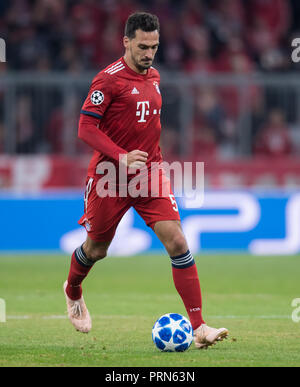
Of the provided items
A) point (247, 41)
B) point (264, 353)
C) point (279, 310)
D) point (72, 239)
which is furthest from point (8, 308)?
point (247, 41)

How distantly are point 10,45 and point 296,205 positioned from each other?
596 centimetres

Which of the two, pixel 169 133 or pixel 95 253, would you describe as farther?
pixel 169 133

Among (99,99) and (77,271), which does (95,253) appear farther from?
(99,99)

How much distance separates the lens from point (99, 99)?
713cm

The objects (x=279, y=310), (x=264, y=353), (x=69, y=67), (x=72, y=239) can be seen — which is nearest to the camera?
(x=264, y=353)

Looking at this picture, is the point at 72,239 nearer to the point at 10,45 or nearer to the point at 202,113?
the point at 202,113

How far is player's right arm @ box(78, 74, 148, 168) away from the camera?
6.96 meters

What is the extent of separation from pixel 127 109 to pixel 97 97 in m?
0.28

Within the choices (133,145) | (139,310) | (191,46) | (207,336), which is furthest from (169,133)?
(207,336)

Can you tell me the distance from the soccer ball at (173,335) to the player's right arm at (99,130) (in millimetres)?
1204

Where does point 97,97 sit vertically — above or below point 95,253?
above
